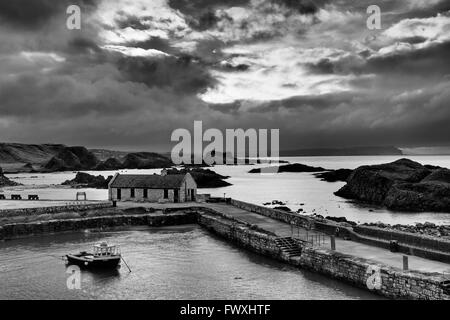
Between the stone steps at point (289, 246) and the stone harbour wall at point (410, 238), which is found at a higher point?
the stone harbour wall at point (410, 238)

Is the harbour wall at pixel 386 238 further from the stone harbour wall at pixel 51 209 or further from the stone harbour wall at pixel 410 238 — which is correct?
Answer: the stone harbour wall at pixel 51 209

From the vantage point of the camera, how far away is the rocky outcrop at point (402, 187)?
199 feet

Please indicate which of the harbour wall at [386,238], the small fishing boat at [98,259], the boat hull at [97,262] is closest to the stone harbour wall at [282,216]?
the harbour wall at [386,238]

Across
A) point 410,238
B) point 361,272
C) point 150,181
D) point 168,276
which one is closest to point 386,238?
point 410,238

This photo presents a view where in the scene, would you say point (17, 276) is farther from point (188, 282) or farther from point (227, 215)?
point (227, 215)

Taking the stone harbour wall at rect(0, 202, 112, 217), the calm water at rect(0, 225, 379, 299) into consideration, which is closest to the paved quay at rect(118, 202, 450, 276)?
the calm water at rect(0, 225, 379, 299)

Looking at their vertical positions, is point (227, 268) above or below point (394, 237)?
below

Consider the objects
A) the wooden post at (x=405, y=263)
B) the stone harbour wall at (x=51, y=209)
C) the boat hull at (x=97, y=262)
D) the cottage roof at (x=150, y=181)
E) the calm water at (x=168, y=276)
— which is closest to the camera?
the wooden post at (x=405, y=263)

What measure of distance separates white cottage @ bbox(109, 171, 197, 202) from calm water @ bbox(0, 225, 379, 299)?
15.2 m

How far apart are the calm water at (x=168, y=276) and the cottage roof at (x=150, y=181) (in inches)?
603

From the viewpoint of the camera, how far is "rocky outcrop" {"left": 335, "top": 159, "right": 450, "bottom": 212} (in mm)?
60531

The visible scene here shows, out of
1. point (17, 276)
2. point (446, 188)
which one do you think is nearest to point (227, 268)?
point (17, 276)

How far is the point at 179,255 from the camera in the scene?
1224 inches
